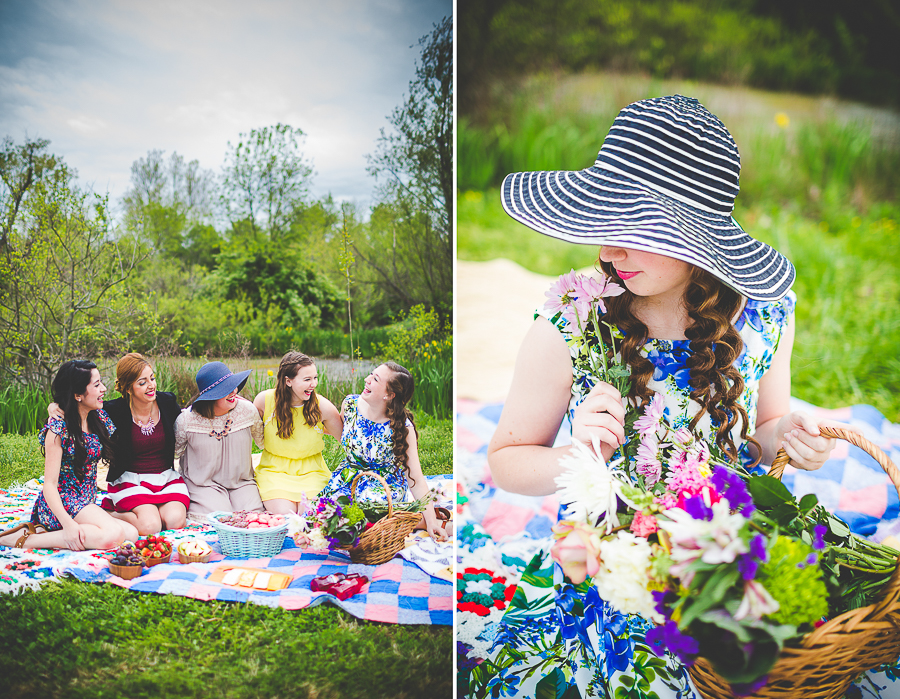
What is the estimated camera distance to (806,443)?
1260 millimetres

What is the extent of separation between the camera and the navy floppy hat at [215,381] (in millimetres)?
1426

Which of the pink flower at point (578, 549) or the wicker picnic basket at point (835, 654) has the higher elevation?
the pink flower at point (578, 549)

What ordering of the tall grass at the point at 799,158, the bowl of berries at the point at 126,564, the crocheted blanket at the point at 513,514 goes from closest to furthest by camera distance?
the bowl of berries at the point at 126,564, the crocheted blanket at the point at 513,514, the tall grass at the point at 799,158

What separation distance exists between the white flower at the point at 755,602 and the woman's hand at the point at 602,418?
365mm

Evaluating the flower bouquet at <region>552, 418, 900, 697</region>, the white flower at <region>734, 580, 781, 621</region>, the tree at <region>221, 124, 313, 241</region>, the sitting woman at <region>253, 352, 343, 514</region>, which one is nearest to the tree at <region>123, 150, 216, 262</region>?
the tree at <region>221, 124, 313, 241</region>

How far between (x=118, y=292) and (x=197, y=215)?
10.0 inches

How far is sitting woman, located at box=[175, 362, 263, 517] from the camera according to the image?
1.43m

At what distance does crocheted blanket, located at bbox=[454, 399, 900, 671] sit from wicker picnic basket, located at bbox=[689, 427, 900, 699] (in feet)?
2.25

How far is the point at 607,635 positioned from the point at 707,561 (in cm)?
63

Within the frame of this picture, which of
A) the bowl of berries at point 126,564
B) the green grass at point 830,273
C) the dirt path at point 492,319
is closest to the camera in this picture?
the bowl of berries at point 126,564

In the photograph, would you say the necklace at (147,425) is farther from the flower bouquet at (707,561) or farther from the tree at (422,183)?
the flower bouquet at (707,561)

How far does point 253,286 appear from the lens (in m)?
1.47

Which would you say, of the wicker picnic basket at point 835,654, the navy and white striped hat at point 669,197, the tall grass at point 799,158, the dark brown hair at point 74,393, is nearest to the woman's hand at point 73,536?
the dark brown hair at point 74,393

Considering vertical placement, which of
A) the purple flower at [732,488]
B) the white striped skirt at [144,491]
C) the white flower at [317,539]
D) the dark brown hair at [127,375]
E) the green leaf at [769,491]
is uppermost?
the dark brown hair at [127,375]
